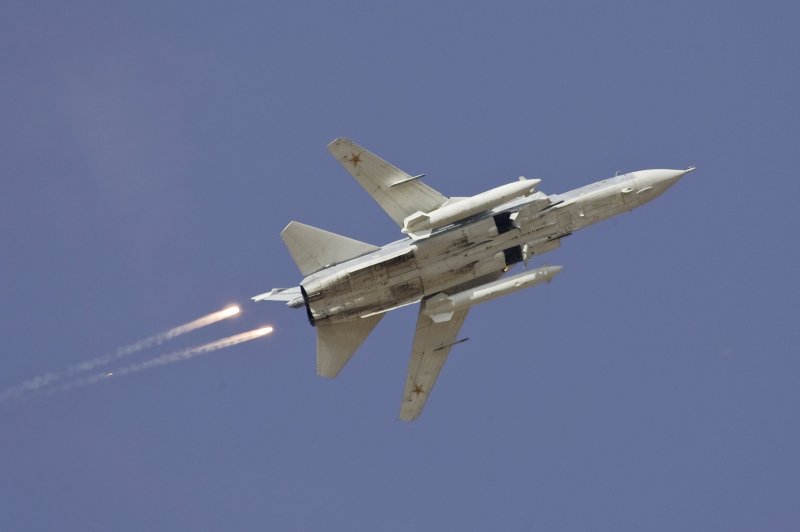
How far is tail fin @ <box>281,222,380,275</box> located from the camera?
135 feet

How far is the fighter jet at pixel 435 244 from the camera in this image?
40.2 m

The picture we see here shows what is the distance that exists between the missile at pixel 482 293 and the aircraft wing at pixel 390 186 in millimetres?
2892

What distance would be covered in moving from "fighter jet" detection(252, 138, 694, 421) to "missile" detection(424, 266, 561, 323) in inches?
1.2

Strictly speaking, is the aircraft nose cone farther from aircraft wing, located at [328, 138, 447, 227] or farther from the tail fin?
the tail fin

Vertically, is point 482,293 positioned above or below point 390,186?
below

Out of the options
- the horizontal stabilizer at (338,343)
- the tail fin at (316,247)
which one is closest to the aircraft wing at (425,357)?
the horizontal stabilizer at (338,343)

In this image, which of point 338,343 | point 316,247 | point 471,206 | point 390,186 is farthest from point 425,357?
point 471,206

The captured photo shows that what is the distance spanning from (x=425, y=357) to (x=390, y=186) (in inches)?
261

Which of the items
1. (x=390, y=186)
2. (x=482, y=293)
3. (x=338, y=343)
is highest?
(x=390, y=186)

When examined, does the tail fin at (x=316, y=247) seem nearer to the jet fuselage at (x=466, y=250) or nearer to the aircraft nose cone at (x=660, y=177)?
the jet fuselage at (x=466, y=250)

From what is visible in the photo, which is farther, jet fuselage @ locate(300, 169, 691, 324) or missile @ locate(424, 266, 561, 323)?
jet fuselage @ locate(300, 169, 691, 324)

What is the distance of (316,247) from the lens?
41312 millimetres

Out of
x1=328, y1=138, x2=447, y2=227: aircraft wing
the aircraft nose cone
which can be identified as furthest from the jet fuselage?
x1=328, y1=138, x2=447, y2=227: aircraft wing

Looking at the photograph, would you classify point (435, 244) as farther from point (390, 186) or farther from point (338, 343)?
point (338, 343)
